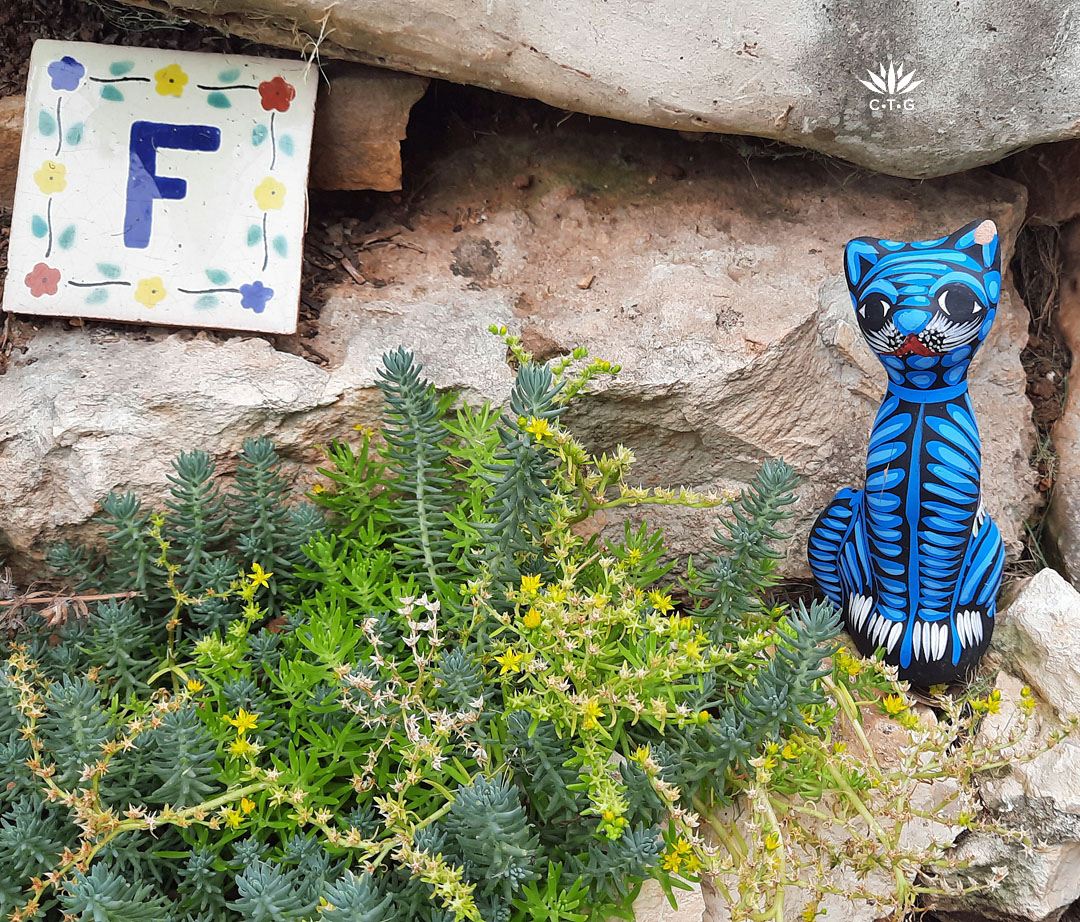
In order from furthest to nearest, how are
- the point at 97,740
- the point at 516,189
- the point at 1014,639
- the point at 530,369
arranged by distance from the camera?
the point at 516,189 → the point at 1014,639 → the point at 530,369 → the point at 97,740

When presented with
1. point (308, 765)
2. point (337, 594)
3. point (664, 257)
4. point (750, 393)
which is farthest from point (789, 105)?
point (308, 765)

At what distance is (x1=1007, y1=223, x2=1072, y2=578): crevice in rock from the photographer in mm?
2594

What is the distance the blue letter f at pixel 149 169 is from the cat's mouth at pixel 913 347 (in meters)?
1.75

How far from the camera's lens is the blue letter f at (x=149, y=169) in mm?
2287

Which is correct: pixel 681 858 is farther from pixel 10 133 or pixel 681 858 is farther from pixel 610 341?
pixel 10 133

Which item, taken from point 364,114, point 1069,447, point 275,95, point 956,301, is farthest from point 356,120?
point 1069,447

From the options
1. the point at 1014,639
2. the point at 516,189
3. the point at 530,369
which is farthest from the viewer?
the point at 516,189

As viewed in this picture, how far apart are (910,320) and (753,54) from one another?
0.82m

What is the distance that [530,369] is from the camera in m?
1.70

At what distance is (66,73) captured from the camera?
2.31m

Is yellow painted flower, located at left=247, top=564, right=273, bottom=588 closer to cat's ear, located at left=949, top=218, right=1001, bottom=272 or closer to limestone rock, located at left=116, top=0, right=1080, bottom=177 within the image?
limestone rock, located at left=116, top=0, right=1080, bottom=177

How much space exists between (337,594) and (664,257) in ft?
4.24

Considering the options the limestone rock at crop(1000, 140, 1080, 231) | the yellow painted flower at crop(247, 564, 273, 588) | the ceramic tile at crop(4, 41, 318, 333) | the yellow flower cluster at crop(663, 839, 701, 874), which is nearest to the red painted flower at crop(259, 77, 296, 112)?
the ceramic tile at crop(4, 41, 318, 333)

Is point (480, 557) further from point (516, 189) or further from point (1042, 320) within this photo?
point (1042, 320)
